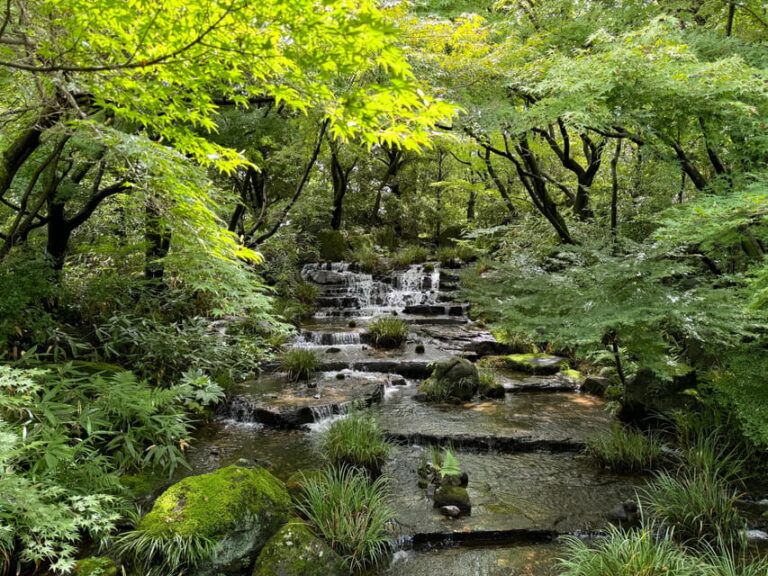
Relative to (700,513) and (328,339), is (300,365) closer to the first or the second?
(328,339)

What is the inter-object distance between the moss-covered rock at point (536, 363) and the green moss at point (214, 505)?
6.88 meters

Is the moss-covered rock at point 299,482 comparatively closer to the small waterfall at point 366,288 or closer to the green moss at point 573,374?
the green moss at point 573,374

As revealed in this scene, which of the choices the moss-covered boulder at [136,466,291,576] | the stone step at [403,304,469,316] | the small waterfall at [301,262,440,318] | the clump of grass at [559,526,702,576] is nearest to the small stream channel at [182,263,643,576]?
the clump of grass at [559,526,702,576]

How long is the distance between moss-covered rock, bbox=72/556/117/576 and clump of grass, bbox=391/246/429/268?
51.5ft

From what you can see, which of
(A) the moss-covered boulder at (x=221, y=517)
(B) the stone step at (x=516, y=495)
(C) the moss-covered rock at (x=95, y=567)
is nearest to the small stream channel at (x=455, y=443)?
(B) the stone step at (x=516, y=495)

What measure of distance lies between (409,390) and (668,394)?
4.49m

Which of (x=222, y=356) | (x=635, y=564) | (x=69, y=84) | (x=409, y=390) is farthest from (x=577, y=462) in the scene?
(x=69, y=84)

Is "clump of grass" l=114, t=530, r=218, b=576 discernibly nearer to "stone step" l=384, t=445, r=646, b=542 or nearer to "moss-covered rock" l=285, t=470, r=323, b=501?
"moss-covered rock" l=285, t=470, r=323, b=501

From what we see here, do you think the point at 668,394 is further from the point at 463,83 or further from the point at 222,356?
the point at 222,356

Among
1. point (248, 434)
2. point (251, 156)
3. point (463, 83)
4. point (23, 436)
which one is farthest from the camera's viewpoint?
point (251, 156)

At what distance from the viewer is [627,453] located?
5.27 metres

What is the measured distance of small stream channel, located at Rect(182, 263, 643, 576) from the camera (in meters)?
4.07

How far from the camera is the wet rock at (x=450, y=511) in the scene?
4383 millimetres

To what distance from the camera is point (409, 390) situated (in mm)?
8766
